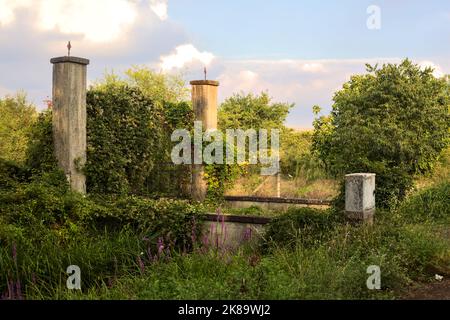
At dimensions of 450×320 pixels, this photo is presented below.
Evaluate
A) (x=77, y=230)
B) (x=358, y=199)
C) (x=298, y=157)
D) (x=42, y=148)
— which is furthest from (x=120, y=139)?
(x=298, y=157)

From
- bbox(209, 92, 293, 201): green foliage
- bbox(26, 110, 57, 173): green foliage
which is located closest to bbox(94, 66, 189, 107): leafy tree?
bbox(209, 92, 293, 201): green foliage

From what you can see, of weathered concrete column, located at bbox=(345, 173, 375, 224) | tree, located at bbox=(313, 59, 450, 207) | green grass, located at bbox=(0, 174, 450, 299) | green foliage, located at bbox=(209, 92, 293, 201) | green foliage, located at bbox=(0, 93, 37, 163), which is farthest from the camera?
green foliage, located at bbox=(209, 92, 293, 201)

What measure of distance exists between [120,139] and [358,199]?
5588 mm

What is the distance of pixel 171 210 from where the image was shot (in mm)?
9461

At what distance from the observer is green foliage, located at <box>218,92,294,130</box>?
21750 millimetres

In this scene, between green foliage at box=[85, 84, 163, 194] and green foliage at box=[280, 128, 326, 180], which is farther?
green foliage at box=[280, 128, 326, 180]

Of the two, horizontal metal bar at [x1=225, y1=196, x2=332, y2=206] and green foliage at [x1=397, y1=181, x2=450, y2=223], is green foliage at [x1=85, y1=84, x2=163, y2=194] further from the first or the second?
green foliage at [x1=397, y1=181, x2=450, y2=223]

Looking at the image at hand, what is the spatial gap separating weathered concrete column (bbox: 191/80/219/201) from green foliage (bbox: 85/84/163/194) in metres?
1.85

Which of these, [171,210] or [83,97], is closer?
[171,210]

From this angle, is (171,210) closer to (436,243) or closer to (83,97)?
(83,97)

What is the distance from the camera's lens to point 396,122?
44.3ft

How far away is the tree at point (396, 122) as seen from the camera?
12.0 m
